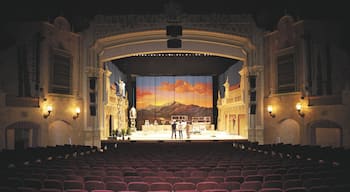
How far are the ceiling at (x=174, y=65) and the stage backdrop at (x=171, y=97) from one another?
2728 mm

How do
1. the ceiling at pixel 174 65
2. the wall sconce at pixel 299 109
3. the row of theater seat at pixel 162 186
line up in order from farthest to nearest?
the ceiling at pixel 174 65 < the wall sconce at pixel 299 109 < the row of theater seat at pixel 162 186

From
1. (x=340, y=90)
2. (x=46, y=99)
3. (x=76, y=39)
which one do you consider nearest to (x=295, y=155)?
(x=340, y=90)

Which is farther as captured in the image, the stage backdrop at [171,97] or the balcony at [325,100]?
the stage backdrop at [171,97]

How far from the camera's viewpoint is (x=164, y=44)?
25.4 m

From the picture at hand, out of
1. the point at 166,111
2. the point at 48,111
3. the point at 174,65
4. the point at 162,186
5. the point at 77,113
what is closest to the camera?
the point at 162,186

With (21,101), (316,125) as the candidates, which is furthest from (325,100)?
(21,101)

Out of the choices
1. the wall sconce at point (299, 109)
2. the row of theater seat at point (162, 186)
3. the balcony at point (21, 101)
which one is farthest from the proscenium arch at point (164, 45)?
the row of theater seat at point (162, 186)

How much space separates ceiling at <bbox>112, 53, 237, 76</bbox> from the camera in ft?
127

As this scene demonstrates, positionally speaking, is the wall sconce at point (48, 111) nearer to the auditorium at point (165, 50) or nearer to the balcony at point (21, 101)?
the auditorium at point (165, 50)

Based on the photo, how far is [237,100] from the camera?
30609 mm

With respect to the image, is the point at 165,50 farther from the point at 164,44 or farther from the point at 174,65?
the point at 174,65

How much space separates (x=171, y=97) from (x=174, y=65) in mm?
4902

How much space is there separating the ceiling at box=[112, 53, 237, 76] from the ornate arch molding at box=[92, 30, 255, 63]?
12.7 m

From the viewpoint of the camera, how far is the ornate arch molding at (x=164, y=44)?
23406 mm
